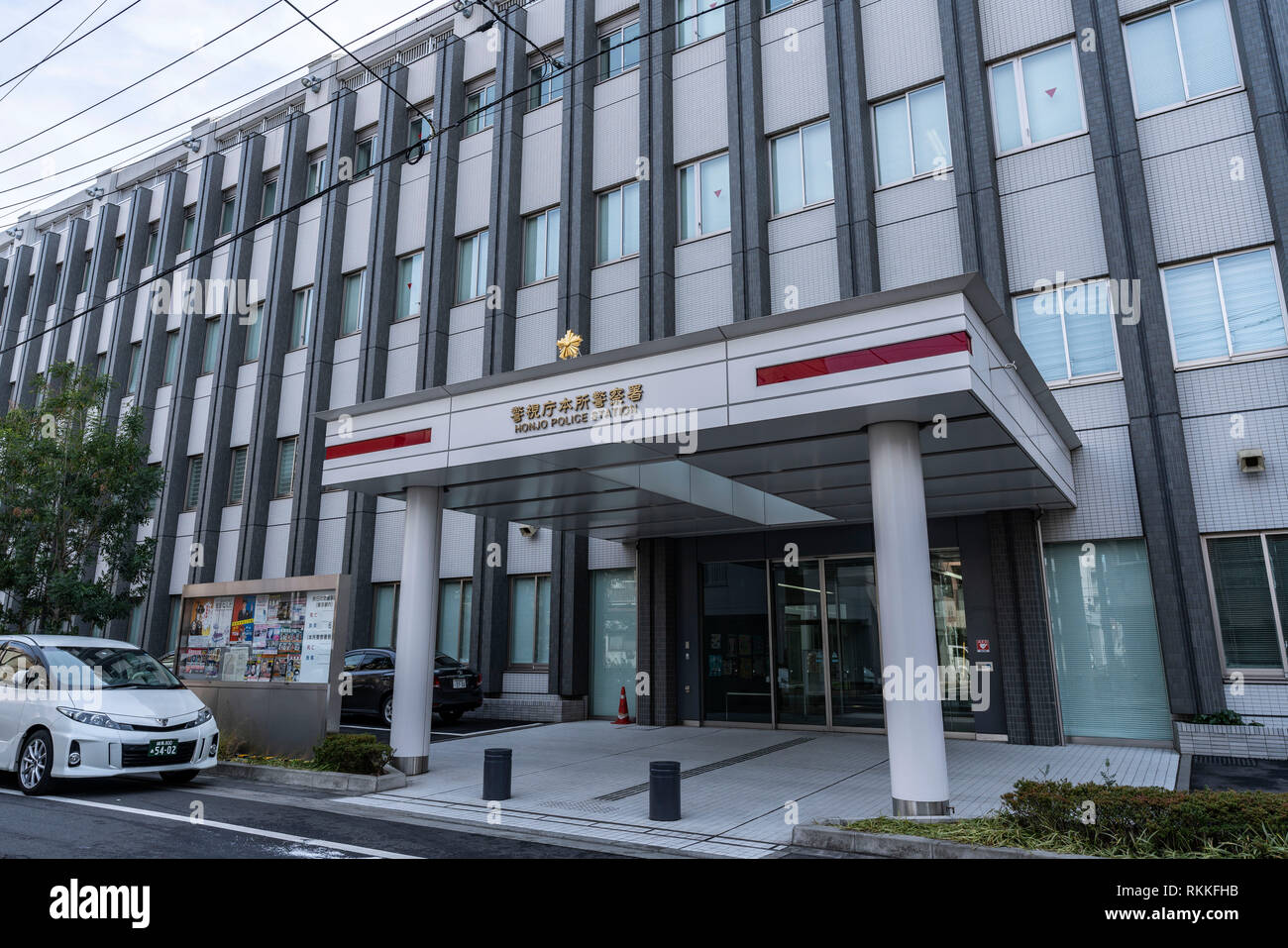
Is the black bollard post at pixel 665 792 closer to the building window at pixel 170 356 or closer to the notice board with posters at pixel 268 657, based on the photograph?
the notice board with posters at pixel 268 657

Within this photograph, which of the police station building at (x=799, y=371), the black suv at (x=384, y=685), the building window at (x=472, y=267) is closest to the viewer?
the police station building at (x=799, y=371)

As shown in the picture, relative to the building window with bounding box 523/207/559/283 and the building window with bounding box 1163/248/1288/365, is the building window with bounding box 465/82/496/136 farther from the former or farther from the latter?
the building window with bounding box 1163/248/1288/365

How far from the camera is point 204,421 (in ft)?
85.9

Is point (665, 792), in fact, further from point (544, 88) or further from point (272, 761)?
point (544, 88)

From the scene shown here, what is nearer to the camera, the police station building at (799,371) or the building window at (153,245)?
the police station building at (799,371)

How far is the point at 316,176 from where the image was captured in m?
25.8

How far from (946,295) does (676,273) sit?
11.2m

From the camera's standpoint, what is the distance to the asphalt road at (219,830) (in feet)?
22.8

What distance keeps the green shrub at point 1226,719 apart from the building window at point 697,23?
16527 millimetres

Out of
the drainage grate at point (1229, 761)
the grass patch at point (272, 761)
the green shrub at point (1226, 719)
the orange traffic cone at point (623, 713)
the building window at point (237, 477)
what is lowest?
the drainage grate at point (1229, 761)

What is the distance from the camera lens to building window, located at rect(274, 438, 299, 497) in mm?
23547

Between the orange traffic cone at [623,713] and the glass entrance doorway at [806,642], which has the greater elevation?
the glass entrance doorway at [806,642]

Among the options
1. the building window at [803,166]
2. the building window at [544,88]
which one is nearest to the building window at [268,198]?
the building window at [544,88]

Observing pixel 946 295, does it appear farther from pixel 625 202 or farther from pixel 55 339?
pixel 55 339
